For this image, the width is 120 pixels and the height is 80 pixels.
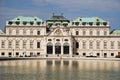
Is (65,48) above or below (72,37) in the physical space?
below

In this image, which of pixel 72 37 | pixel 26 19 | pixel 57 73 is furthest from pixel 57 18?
pixel 57 73

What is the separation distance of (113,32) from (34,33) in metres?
25.5

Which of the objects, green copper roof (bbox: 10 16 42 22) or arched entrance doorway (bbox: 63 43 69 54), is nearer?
arched entrance doorway (bbox: 63 43 69 54)

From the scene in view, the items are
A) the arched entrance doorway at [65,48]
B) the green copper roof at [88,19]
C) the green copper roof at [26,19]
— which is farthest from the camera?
the green copper roof at [26,19]

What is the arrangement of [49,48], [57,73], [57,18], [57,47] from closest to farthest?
[57,73], [57,47], [49,48], [57,18]

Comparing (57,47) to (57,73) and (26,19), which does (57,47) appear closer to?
(26,19)

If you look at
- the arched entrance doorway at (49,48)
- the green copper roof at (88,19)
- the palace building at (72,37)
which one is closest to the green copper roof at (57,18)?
the palace building at (72,37)

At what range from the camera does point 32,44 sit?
405 ft

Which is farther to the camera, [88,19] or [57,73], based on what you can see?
[88,19]

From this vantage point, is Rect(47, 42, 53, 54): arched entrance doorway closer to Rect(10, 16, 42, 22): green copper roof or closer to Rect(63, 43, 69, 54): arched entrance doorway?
Rect(63, 43, 69, 54): arched entrance doorway

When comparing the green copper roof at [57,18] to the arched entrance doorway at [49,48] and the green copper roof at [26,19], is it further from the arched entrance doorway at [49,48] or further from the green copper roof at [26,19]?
the arched entrance doorway at [49,48]

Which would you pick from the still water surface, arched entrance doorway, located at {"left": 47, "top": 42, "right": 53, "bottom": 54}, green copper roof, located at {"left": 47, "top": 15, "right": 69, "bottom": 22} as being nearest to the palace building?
arched entrance doorway, located at {"left": 47, "top": 42, "right": 53, "bottom": 54}

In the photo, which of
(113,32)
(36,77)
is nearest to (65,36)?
(113,32)

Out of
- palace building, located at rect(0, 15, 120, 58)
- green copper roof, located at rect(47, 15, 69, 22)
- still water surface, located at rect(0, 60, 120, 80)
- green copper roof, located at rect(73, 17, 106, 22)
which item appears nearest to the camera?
still water surface, located at rect(0, 60, 120, 80)
